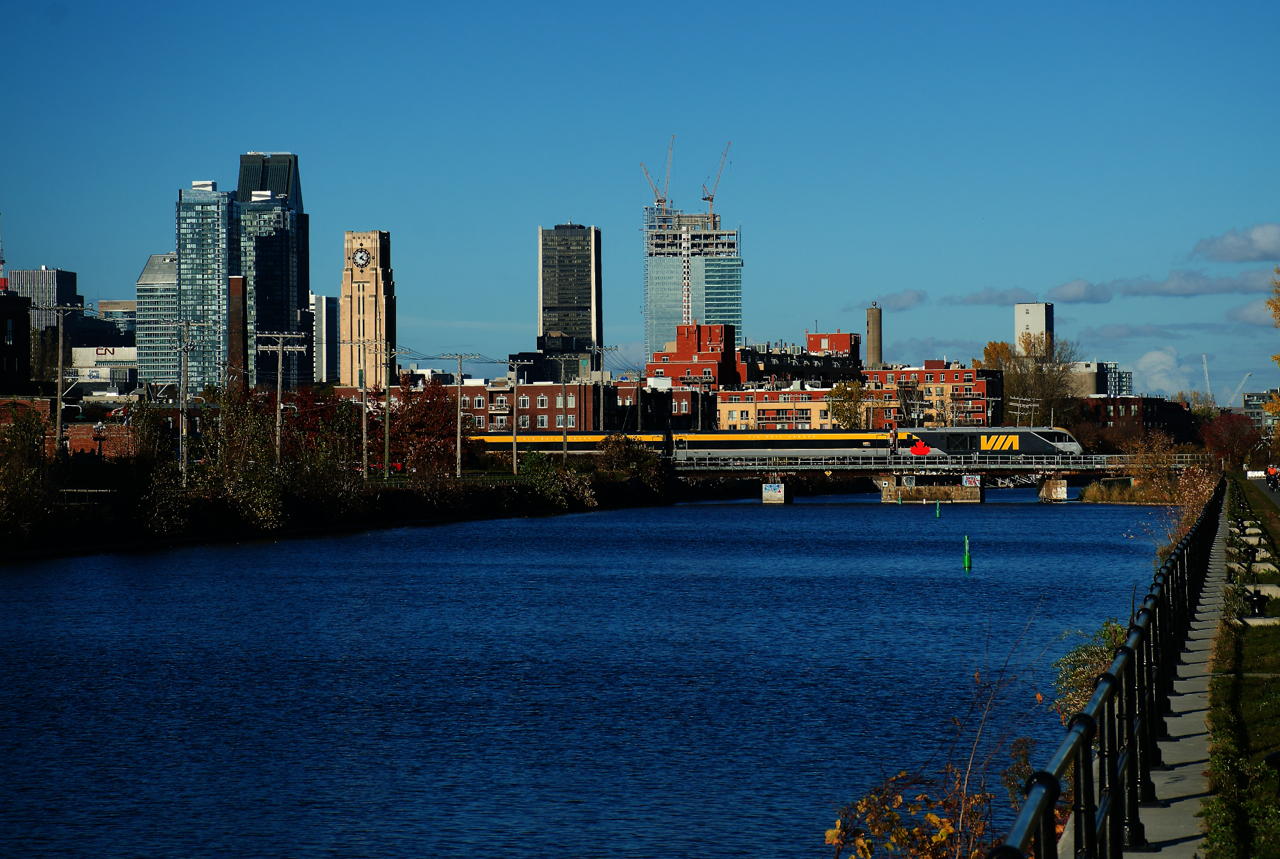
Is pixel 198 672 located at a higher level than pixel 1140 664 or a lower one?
lower

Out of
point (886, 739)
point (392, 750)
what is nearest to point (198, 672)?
point (392, 750)

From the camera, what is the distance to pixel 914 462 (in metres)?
139

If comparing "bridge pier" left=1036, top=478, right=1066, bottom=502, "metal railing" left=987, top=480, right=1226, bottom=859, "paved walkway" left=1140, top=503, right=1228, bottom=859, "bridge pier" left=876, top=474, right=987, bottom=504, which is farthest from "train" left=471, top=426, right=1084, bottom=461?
"metal railing" left=987, top=480, right=1226, bottom=859

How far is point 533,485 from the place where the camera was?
107 m

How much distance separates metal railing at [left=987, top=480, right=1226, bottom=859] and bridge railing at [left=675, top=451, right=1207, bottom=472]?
112 metres

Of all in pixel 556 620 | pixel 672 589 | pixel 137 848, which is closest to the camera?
pixel 137 848

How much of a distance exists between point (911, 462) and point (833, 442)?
63.1ft

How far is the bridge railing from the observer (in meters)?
131

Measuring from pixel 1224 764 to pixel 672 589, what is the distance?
108ft

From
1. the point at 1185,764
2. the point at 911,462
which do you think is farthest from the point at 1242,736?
the point at 911,462

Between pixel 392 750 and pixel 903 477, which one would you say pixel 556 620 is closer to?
pixel 392 750

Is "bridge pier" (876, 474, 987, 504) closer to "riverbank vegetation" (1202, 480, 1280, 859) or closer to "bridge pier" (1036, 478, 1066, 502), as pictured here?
"bridge pier" (1036, 478, 1066, 502)

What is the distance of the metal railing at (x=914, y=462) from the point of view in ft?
430

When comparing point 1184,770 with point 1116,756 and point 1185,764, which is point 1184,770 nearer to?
point 1185,764
